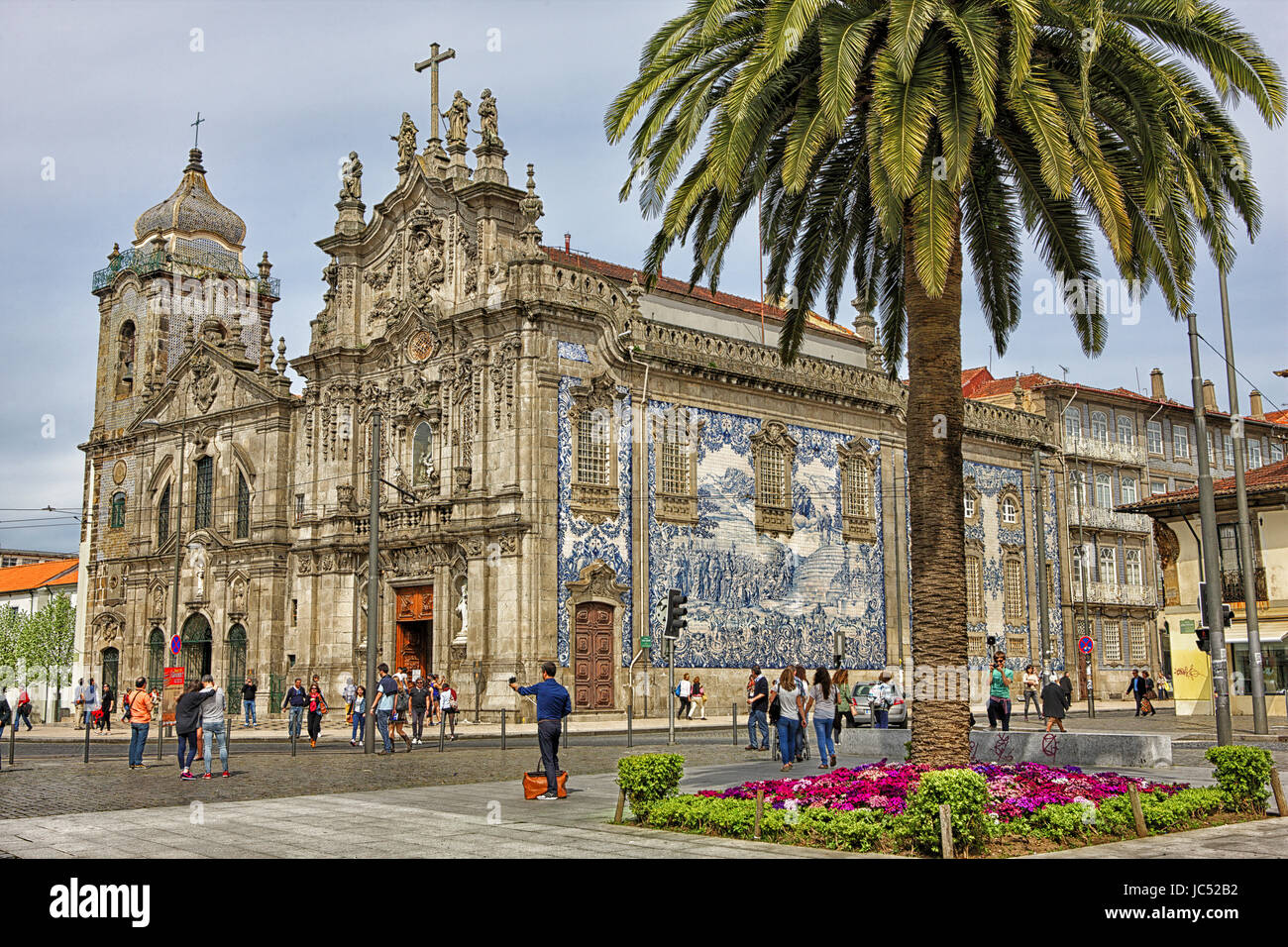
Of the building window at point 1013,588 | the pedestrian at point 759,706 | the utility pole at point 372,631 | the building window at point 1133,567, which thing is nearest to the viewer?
the pedestrian at point 759,706

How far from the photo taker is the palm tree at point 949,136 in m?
13.5

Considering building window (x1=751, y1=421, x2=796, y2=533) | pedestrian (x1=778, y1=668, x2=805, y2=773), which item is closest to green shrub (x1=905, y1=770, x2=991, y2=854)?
pedestrian (x1=778, y1=668, x2=805, y2=773)

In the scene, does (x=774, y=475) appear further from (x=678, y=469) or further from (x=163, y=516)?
(x=163, y=516)

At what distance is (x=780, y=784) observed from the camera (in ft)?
43.1

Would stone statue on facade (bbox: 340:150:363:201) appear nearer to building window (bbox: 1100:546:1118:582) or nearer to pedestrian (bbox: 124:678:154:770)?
pedestrian (bbox: 124:678:154:770)

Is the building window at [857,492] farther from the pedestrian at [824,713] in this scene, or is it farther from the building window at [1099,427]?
the pedestrian at [824,713]

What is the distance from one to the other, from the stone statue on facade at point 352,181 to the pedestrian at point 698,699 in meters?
20.9

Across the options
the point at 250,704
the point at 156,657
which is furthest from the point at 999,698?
the point at 156,657

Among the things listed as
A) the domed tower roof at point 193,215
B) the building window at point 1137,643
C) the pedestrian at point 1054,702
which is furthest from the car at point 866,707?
the domed tower roof at point 193,215

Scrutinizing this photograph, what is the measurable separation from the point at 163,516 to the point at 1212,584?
4074 cm

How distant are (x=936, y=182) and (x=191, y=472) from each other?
137ft

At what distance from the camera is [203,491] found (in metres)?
49.3
